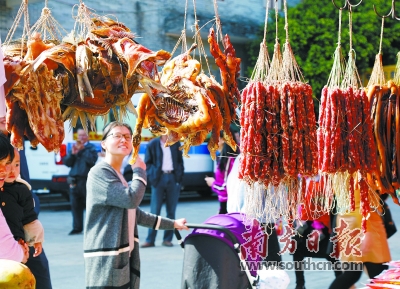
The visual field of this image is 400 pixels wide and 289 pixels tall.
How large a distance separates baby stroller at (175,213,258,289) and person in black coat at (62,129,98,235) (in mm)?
5627

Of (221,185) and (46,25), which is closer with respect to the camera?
(46,25)

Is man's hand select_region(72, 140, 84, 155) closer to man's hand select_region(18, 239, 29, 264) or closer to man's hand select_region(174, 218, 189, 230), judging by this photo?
man's hand select_region(174, 218, 189, 230)

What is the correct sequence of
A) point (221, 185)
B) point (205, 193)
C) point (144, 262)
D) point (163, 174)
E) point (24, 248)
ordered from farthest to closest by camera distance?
1. point (205, 193)
2. point (163, 174)
3. point (144, 262)
4. point (221, 185)
5. point (24, 248)

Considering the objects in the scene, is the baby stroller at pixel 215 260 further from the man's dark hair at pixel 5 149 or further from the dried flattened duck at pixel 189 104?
the man's dark hair at pixel 5 149

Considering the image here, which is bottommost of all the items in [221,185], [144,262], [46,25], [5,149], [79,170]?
[144,262]

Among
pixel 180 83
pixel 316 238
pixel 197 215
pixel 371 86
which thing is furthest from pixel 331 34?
pixel 180 83

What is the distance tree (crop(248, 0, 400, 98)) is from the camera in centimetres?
1564

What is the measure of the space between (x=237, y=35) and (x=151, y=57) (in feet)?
47.4

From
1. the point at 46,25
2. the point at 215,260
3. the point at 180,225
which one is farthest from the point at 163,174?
the point at 46,25

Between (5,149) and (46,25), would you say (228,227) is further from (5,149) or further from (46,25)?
(46,25)

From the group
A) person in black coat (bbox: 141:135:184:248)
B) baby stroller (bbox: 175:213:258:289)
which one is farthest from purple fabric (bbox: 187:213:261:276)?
person in black coat (bbox: 141:135:184:248)

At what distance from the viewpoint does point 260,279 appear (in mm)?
3883

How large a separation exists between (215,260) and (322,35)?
1261 centimetres

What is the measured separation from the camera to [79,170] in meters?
9.66
